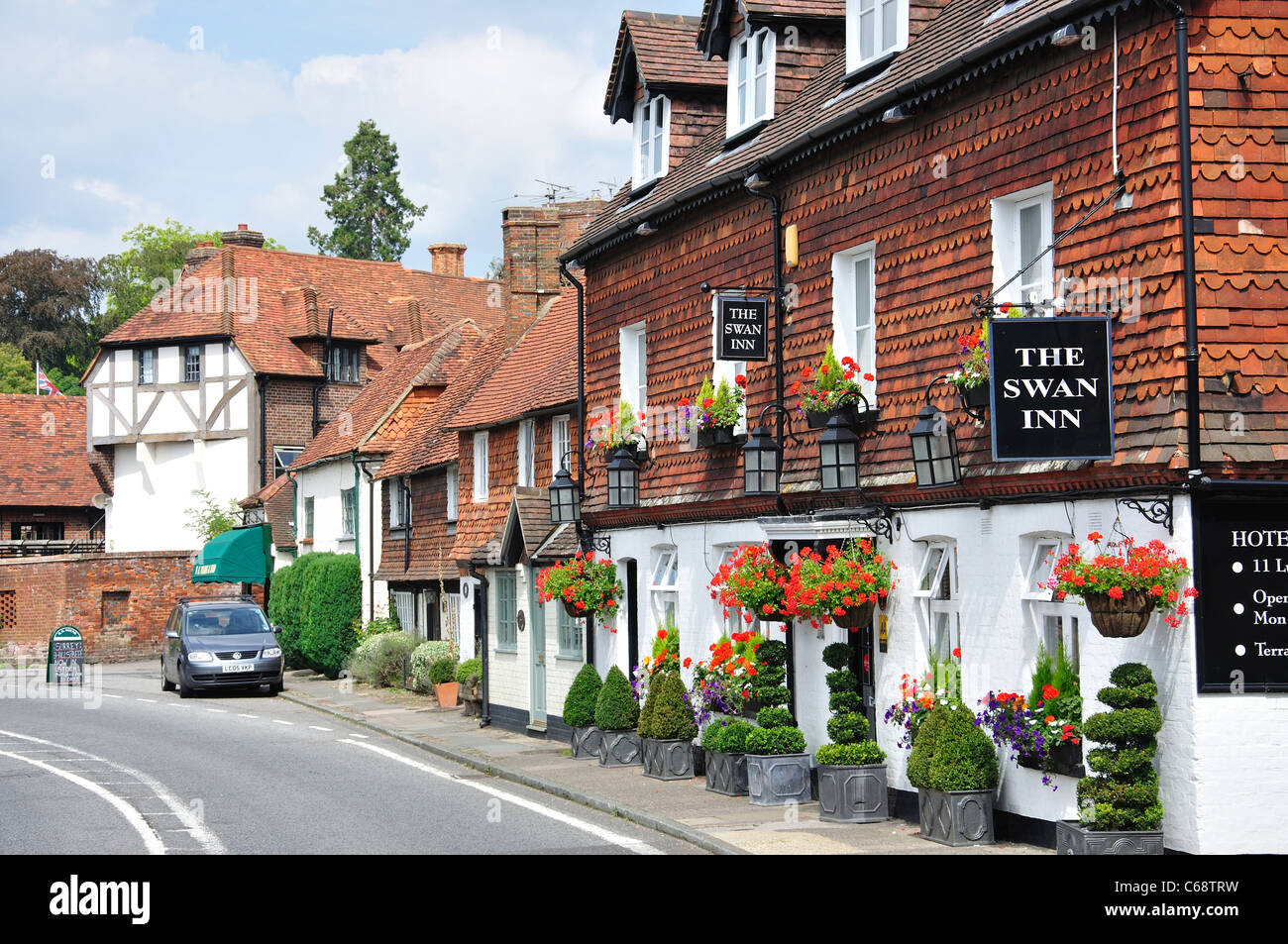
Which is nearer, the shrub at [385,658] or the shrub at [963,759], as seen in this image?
the shrub at [963,759]

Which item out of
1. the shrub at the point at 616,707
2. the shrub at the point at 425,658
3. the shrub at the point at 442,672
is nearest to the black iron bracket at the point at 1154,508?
the shrub at the point at 616,707

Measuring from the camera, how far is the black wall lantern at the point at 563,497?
21.7 m

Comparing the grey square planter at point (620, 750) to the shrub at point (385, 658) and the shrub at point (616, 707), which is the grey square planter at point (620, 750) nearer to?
the shrub at point (616, 707)

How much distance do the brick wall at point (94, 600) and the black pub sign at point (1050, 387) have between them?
4089 cm

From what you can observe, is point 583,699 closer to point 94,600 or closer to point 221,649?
point 221,649

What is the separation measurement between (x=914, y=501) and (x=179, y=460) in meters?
42.0

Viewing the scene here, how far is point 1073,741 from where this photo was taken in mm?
11602

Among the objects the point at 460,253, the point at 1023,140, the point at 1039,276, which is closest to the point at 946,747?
the point at 1039,276

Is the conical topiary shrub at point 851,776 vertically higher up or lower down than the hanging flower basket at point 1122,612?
lower down

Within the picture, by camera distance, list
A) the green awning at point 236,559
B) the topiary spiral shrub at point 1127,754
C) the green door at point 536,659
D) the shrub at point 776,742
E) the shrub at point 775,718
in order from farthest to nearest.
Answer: the green awning at point 236,559, the green door at point 536,659, the shrub at point 775,718, the shrub at point 776,742, the topiary spiral shrub at point 1127,754

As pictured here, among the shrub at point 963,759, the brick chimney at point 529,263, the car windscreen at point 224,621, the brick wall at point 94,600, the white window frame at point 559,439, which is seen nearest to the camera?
the shrub at point 963,759

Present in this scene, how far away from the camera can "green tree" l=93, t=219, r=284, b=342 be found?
71938mm

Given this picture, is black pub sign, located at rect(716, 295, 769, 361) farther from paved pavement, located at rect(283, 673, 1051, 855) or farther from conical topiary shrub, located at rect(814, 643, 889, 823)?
paved pavement, located at rect(283, 673, 1051, 855)

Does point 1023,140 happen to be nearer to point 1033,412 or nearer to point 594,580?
point 1033,412
